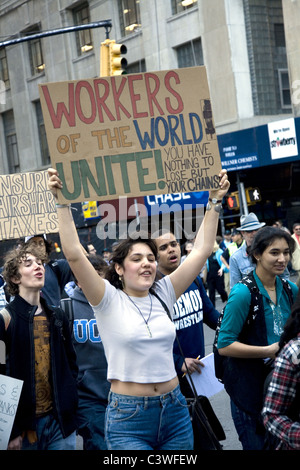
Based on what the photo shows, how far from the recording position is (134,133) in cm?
449

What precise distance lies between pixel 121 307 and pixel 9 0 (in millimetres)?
32786

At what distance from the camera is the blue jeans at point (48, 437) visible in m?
4.59

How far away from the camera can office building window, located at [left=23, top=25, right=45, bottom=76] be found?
109 ft

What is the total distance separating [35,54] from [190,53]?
9.87 meters

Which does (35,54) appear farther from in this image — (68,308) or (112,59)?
(68,308)

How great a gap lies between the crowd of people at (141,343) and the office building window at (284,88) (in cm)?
2059

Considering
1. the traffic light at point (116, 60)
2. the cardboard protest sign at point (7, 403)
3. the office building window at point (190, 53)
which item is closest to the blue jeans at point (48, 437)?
the cardboard protest sign at point (7, 403)

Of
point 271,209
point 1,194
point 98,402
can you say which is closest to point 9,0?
point 271,209

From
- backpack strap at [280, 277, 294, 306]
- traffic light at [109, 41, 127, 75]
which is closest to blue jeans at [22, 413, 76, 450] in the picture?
backpack strap at [280, 277, 294, 306]

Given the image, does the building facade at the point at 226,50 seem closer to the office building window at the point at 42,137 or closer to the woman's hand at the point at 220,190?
the office building window at the point at 42,137

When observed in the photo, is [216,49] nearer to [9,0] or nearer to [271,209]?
[271,209]

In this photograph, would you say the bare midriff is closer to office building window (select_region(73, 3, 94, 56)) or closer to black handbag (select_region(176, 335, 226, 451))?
black handbag (select_region(176, 335, 226, 451))

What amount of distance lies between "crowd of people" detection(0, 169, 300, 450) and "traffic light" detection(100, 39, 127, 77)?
26.7 ft
